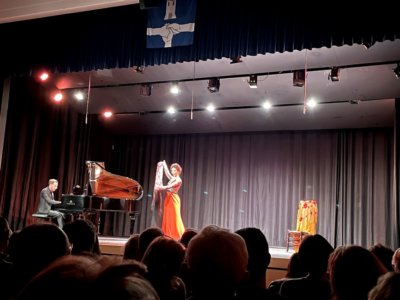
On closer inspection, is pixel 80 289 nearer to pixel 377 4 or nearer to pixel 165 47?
pixel 377 4

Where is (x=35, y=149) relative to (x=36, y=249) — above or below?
above

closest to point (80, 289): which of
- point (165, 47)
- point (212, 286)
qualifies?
point (212, 286)

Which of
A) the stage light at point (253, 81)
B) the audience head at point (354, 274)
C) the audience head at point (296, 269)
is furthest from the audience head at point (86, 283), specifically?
the stage light at point (253, 81)

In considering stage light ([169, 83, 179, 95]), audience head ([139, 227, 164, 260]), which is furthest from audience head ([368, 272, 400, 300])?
stage light ([169, 83, 179, 95])

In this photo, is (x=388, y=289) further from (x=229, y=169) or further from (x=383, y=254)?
(x=229, y=169)

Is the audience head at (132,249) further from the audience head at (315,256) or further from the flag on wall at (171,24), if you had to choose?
the flag on wall at (171,24)

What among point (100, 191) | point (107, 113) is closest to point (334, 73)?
point (100, 191)

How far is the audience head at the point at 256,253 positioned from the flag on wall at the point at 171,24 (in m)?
4.07

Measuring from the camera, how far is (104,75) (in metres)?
9.66

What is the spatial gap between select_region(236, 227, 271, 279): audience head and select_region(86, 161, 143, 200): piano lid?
655cm

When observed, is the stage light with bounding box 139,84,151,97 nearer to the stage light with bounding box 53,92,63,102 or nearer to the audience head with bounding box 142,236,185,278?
the stage light with bounding box 53,92,63,102

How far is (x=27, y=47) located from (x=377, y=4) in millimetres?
4927

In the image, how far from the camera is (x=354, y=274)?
Result: 1649 millimetres

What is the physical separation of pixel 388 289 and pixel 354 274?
2.54 ft
